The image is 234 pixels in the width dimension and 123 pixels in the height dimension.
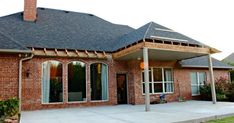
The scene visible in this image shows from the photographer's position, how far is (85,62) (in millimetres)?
14352

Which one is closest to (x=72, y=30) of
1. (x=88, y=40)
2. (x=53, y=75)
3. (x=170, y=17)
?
(x=88, y=40)

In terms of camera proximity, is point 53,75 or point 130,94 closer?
point 53,75

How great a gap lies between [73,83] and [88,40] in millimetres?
3396

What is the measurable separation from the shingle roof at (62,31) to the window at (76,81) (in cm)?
120

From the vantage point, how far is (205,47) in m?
13.9

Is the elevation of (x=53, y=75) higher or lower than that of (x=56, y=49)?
lower

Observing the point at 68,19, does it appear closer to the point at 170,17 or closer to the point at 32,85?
the point at 32,85

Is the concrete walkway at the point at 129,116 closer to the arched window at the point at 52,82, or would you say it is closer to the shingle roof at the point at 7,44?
the arched window at the point at 52,82

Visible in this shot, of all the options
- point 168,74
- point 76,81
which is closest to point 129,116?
point 76,81

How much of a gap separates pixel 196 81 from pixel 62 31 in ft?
37.1

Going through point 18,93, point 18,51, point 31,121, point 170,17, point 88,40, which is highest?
point 170,17

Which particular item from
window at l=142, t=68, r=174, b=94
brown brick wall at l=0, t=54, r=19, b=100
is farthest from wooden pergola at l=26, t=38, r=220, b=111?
window at l=142, t=68, r=174, b=94

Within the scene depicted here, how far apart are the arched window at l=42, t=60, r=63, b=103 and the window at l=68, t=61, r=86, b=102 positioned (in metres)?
0.57

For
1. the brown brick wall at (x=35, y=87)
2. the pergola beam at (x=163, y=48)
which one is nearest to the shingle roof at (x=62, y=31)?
the brown brick wall at (x=35, y=87)
